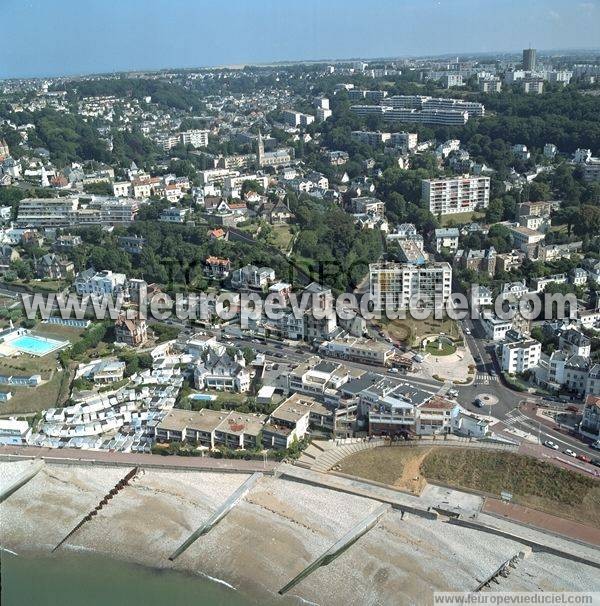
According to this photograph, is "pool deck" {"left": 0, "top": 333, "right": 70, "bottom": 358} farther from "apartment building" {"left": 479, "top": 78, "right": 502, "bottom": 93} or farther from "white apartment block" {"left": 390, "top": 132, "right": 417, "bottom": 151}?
"apartment building" {"left": 479, "top": 78, "right": 502, "bottom": 93}

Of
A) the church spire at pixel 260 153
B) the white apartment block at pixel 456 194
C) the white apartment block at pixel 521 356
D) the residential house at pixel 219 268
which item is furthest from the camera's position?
the church spire at pixel 260 153

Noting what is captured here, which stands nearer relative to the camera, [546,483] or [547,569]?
[547,569]

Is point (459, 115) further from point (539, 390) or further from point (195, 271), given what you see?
point (539, 390)

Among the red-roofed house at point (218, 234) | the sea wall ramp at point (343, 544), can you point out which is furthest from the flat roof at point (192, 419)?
the red-roofed house at point (218, 234)

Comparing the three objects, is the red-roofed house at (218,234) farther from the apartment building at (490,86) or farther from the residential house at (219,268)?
the apartment building at (490,86)

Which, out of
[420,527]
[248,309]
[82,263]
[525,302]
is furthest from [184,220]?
[420,527]

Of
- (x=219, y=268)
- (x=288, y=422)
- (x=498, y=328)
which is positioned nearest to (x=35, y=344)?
(x=219, y=268)
